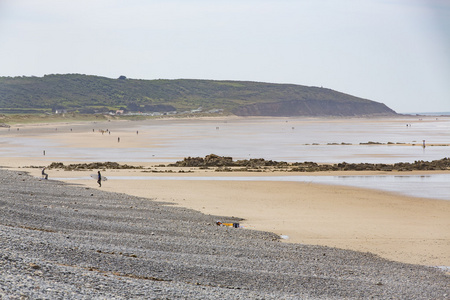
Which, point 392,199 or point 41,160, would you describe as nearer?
point 392,199

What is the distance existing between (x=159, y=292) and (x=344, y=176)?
873 inches


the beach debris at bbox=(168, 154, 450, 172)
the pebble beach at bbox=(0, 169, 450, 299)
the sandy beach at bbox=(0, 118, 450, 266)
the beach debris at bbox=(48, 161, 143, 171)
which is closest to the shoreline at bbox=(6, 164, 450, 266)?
the sandy beach at bbox=(0, 118, 450, 266)

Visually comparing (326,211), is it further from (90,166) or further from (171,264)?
(90,166)

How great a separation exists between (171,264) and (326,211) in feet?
31.2

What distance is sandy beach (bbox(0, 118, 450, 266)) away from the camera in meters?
13.4

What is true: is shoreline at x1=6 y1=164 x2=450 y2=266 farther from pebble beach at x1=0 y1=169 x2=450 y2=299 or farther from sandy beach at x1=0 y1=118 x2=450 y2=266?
pebble beach at x1=0 y1=169 x2=450 y2=299

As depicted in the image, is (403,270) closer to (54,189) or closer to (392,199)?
(392,199)

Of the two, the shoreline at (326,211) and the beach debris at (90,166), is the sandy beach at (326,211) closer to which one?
the shoreline at (326,211)

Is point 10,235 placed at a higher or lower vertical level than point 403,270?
higher

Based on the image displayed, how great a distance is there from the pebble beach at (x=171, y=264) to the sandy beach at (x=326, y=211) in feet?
4.22

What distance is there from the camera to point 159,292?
24.9 feet

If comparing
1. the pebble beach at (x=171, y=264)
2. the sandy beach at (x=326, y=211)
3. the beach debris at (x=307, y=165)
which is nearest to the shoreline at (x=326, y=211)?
the sandy beach at (x=326, y=211)

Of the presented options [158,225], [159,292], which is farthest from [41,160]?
[159,292]

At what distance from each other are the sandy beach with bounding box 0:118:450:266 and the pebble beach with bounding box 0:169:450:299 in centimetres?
129
